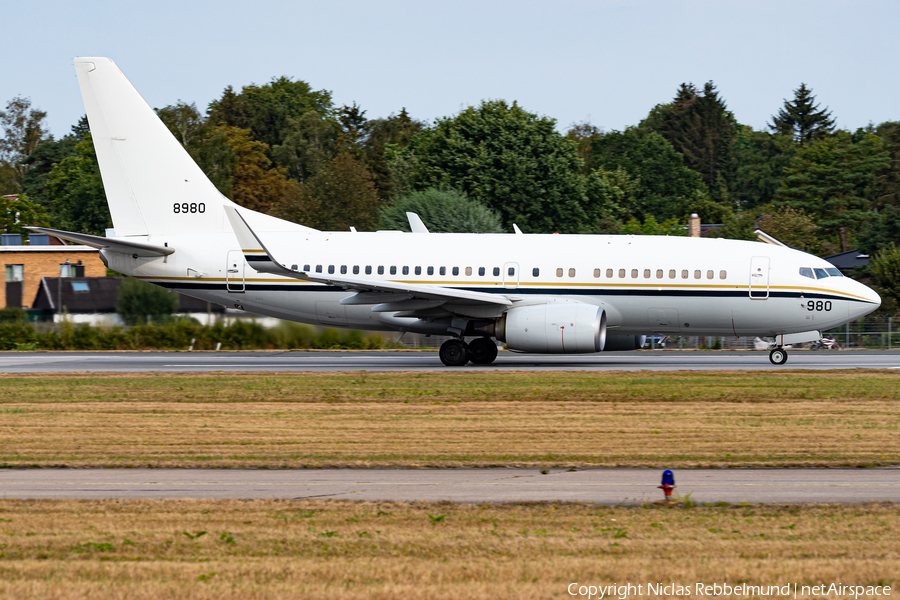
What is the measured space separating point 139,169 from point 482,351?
11600 millimetres

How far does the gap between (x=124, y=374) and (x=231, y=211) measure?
495 centimetres

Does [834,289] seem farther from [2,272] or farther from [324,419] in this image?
[2,272]

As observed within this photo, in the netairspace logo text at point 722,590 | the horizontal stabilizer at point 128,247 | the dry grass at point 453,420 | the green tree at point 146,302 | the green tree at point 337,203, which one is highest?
the green tree at point 337,203

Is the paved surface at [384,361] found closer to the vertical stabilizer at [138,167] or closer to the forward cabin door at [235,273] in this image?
the forward cabin door at [235,273]

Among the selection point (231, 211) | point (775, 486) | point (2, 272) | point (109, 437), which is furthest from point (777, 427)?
point (2, 272)

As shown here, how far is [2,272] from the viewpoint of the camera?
56.7m

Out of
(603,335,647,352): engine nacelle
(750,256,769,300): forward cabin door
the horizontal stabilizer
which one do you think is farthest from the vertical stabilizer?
(750,256,769,300): forward cabin door

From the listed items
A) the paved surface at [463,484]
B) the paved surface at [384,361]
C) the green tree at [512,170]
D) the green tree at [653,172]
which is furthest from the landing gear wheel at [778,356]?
the green tree at [653,172]

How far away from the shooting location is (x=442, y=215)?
46.7 metres

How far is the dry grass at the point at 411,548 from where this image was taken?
23.8 feet

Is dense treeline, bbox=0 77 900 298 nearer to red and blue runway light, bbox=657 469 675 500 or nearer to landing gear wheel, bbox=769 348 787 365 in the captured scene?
landing gear wheel, bbox=769 348 787 365

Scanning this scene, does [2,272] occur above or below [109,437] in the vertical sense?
above

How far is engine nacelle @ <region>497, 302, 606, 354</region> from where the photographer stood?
81.5ft

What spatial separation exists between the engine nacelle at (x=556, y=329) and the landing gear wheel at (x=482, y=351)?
1594 millimetres
